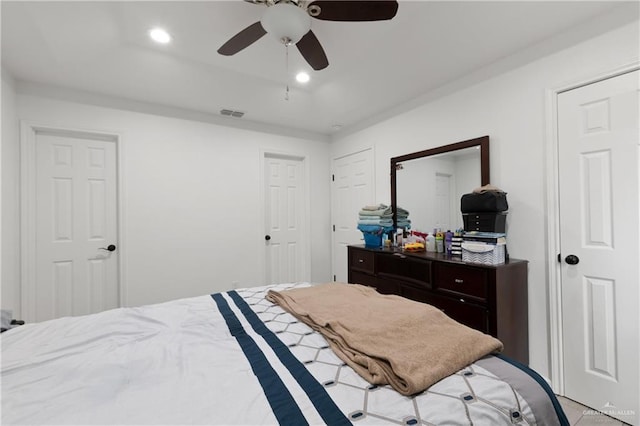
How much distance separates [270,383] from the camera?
943mm

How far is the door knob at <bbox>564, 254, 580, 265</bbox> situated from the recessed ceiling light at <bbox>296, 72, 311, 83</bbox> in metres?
2.49

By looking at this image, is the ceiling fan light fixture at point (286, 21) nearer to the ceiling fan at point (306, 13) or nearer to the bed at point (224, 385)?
the ceiling fan at point (306, 13)

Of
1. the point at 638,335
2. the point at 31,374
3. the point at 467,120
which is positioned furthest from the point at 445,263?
the point at 31,374

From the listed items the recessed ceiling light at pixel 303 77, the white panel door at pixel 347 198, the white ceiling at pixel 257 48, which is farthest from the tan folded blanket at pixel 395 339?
the white panel door at pixel 347 198

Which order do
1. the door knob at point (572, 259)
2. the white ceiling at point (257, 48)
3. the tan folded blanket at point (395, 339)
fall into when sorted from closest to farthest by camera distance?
the tan folded blanket at point (395, 339), the white ceiling at point (257, 48), the door knob at point (572, 259)

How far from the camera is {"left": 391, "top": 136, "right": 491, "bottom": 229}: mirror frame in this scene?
7.82 feet

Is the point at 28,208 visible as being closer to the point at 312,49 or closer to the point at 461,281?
the point at 312,49

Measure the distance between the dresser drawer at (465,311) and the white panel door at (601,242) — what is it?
0.55m

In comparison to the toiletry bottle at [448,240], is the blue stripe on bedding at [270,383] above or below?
below

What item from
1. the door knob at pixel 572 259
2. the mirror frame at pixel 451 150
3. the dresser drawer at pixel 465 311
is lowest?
the dresser drawer at pixel 465 311

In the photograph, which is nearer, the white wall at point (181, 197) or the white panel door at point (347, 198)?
the white wall at point (181, 197)

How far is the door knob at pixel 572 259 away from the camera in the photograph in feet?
6.25

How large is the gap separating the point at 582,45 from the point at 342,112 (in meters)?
2.16

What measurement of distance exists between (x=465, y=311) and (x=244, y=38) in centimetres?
240
